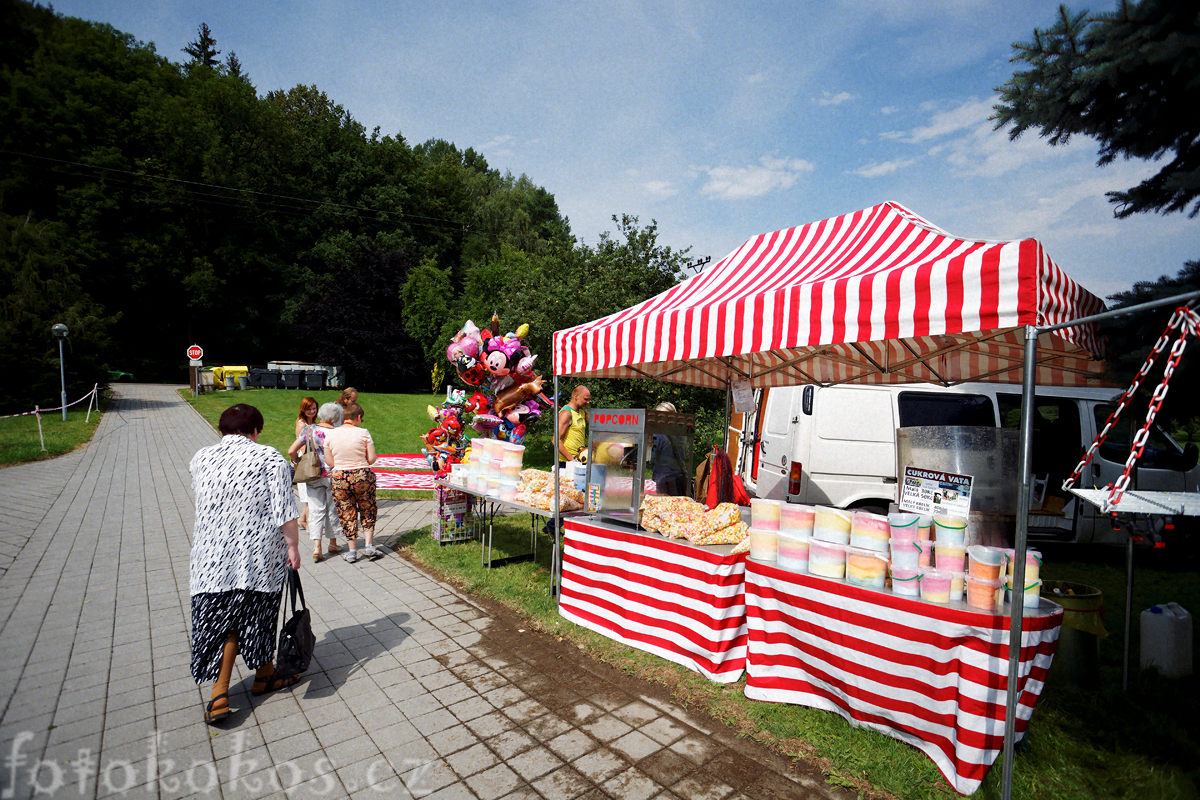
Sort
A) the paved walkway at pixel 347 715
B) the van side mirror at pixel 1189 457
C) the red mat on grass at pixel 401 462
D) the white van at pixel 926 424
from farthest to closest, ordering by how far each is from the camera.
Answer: the red mat on grass at pixel 401 462, the white van at pixel 926 424, the van side mirror at pixel 1189 457, the paved walkway at pixel 347 715

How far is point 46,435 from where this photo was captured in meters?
15.1

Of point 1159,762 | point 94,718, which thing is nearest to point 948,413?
point 1159,762

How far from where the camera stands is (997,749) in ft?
8.89

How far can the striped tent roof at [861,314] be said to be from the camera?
8.93 feet

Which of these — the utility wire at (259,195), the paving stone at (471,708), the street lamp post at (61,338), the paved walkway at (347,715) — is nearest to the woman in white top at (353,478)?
the paved walkway at (347,715)

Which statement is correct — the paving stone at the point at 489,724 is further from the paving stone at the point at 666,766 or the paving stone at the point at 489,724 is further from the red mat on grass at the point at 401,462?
the red mat on grass at the point at 401,462

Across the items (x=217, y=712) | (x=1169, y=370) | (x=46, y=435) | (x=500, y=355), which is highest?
(x=500, y=355)

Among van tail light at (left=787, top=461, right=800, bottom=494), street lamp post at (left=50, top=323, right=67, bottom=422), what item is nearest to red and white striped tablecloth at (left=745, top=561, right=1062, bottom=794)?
van tail light at (left=787, top=461, right=800, bottom=494)

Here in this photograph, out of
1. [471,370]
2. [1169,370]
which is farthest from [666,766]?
[471,370]

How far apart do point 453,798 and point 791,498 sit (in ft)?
16.3

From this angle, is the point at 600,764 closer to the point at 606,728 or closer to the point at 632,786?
the point at 632,786

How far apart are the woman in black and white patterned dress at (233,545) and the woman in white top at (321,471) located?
2.98 meters

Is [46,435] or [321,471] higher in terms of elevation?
[321,471]

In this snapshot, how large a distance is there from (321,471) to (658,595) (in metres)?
3.98
